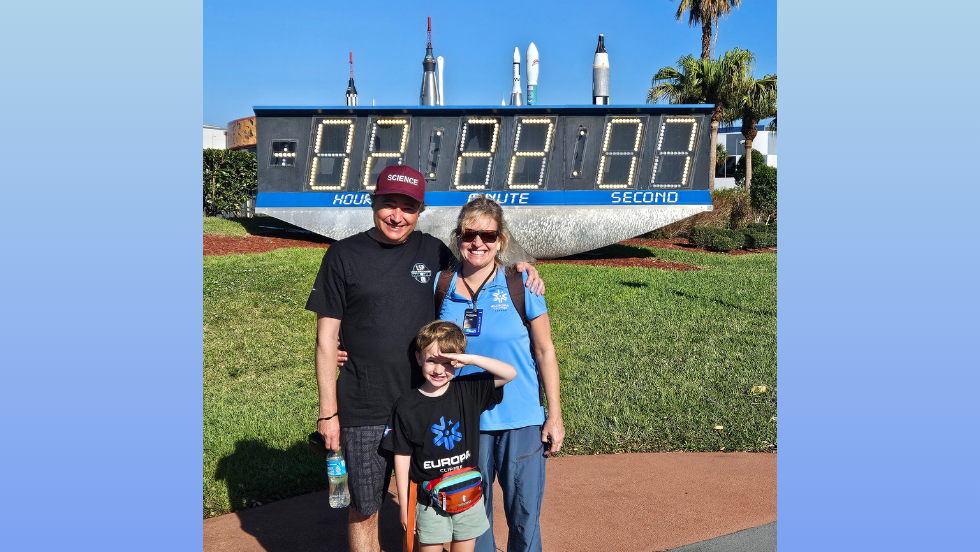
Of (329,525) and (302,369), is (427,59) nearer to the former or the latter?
(302,369)

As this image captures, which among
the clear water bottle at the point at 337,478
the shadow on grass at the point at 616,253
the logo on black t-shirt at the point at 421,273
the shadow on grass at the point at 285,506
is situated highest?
the shadow on grass at the point at 616,253

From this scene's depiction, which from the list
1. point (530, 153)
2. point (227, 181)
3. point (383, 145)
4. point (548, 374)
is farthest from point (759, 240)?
point (548, 374)

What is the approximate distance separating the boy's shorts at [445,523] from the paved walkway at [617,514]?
3.82 ft

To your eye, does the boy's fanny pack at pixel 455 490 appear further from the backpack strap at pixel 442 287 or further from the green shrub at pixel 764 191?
the green shrub at pixel 764 191

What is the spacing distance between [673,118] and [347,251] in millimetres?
11736

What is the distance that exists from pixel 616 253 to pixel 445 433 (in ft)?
50.6

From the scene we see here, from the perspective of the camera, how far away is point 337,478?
11.0 feet

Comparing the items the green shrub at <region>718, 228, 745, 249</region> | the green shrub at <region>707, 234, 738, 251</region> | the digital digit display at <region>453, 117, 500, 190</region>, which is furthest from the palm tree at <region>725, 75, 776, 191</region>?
the digital digit display at <region>453, 117, 500, 190</region>

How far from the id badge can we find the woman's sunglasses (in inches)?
11.2

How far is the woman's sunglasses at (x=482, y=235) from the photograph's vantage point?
3047 millimetres

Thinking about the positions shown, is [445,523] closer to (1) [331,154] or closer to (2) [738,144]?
(1) [331,154]

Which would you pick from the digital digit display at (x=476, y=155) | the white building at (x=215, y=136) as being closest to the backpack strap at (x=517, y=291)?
the digital digit display at (x=476, y=155)

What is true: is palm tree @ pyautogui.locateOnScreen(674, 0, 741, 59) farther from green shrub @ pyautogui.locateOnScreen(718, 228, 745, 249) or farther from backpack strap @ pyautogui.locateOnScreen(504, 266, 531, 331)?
backpack strap @ pyautogui.locateOnScreen(504, 266, 531, 331)

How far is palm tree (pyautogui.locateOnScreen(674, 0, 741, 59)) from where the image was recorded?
2831 cm
